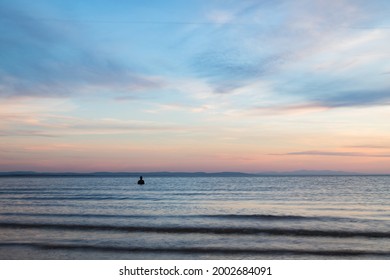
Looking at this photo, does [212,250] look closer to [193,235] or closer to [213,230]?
[193,235]

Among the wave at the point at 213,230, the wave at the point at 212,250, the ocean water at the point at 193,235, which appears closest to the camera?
the ocean water at the point at 193,235

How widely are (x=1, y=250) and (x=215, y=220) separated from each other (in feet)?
43.4

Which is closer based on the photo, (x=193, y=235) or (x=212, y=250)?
(x=212, y=250)

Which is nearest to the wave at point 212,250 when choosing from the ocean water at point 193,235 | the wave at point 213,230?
the ocean water at point 193,235

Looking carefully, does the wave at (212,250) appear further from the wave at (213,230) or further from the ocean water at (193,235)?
the wave at (213,230)

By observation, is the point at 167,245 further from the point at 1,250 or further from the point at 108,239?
the point at 1,250

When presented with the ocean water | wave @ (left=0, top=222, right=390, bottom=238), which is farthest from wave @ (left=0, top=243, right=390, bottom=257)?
wave @ (left=0, top=222, right=390, bottom=238)

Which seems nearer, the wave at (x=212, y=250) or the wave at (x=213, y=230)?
the wave at (x=212, y=250)

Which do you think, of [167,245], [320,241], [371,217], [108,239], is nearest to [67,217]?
[108,239]

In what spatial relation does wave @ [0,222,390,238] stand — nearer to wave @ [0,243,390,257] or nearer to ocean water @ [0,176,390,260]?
ocean water @ [0,176,390,260]

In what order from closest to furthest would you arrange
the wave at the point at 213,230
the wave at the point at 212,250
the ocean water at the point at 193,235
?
1. the ocean water at the point at 193,235
2. the wave at the point at 212,250
3. the wave at the point at 213,230

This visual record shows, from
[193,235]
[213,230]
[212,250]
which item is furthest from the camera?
[213,230]

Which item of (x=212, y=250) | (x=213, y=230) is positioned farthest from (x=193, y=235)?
(x=212, y=250)
